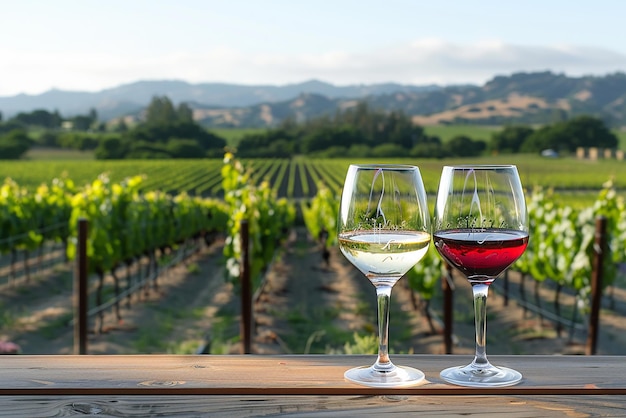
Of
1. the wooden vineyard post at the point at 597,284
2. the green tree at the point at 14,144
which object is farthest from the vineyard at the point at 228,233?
the green tree at the point at 14,144

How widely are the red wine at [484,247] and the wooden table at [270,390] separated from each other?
0.18 m

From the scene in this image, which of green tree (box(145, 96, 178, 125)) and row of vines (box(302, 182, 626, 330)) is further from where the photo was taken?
green tree (box(145, 96, 178, 125))

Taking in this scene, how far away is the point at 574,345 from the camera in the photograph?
9.58 m

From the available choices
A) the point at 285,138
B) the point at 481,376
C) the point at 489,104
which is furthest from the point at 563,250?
the point at 489,104

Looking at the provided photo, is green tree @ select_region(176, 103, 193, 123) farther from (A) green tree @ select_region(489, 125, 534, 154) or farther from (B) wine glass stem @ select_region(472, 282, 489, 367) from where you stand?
(B) wine glass stem @ select_region(472, 282, 489, 367)

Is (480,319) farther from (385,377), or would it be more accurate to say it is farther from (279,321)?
(279,321)

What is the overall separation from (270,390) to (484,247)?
375 millimetres

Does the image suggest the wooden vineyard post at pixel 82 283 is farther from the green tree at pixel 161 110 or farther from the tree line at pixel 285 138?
the green tree at pixel 161 110

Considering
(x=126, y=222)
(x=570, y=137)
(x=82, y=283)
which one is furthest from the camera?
(x=570, y=137)

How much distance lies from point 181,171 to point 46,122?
131 ft

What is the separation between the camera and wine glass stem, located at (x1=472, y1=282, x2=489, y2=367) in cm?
117

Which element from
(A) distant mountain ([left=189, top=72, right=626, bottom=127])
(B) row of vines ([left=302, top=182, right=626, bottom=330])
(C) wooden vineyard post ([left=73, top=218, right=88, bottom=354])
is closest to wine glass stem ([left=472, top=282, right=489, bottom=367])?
(C) wooden vineyard post ([left=73, top=218, right=88, bottom=354])

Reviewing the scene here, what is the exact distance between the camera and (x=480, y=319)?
1171mm

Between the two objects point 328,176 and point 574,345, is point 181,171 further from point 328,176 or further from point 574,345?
point 574,345
